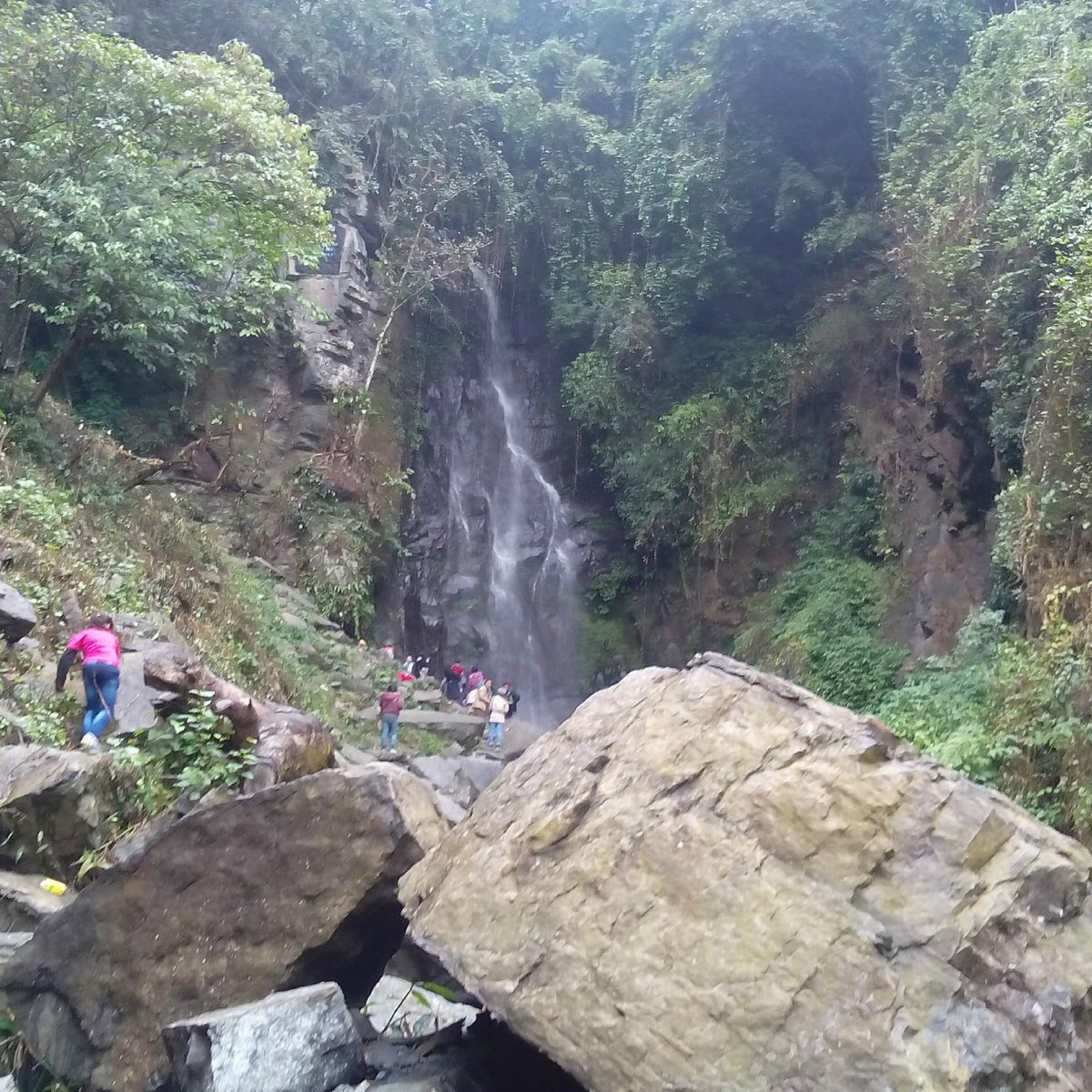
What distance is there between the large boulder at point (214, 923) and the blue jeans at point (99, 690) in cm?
305

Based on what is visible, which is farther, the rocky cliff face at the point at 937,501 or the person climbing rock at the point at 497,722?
the person climbing rock at the point at 497,722

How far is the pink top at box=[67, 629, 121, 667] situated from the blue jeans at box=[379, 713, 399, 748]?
17.9ft

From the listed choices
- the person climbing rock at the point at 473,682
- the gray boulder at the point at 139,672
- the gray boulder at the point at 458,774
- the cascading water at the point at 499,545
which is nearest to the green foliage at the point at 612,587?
the cascading water at the point at 499,545

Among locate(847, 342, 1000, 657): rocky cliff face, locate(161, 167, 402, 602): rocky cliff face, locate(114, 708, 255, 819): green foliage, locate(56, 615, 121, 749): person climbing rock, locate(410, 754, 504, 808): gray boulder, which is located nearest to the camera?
Answer: locate(114, 708, 255, 819): green foliage

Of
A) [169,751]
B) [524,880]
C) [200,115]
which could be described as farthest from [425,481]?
[524,880]

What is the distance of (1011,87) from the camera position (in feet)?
45.1

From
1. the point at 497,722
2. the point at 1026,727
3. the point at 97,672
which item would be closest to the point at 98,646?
the point at 97,672

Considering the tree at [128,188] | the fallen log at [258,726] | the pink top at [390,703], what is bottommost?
the pink top at [390,703]

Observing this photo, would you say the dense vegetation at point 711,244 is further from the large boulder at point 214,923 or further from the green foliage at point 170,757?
the green foliage at point 170,757

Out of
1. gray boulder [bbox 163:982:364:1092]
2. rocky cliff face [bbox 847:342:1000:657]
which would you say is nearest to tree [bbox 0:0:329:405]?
gray boulder [bbox 163:982:364:1092]

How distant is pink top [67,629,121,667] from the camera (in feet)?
22.4

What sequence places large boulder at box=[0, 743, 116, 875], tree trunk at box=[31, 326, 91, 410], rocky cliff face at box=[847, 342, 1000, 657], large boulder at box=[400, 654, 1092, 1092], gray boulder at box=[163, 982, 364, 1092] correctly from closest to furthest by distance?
large boulder at box=[400, 654, 1092, 1092] → gray boulder at box=[163, 982, 364, 1092] → large boulder at box=[0, 743, 116, 875] → tree trunk at box=[31, 326, 91, 410] → rocky cliff face at box=[847, 342, 1000, 657]

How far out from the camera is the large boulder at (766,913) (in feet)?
10.3

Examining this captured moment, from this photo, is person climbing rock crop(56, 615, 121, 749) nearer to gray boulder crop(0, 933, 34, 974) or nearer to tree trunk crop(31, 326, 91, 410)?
gray boulder crop(0, 933, 34, 974)
